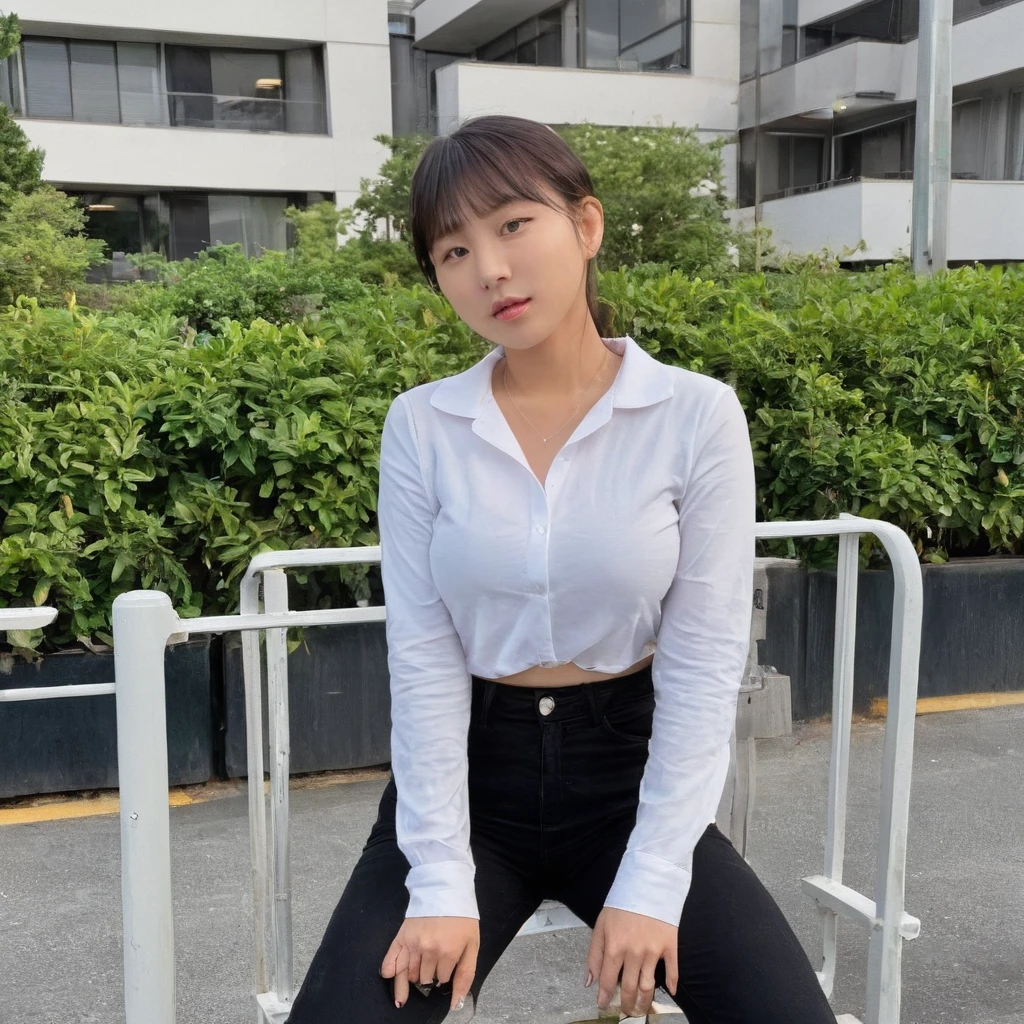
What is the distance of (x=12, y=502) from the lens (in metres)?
4.00

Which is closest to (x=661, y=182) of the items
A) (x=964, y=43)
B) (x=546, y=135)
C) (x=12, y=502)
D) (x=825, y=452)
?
(x=964, y=43)

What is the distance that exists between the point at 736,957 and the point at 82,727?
2784mm

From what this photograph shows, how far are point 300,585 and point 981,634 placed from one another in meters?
2.70

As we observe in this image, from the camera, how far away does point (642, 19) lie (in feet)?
80.6

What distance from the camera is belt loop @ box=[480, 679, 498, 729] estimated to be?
193 cm

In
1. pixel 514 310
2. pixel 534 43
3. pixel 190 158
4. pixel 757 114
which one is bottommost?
pixel 514 310

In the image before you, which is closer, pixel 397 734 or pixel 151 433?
pixel 397 734

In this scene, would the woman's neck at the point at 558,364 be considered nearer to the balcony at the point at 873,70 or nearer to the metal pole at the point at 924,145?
the metal pole at the point at 924,145

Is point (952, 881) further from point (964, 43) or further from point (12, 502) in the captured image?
point (964, 43)

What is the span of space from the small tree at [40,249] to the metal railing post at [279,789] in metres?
10.8

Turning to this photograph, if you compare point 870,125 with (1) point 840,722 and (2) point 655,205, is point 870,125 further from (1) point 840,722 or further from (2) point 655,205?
(1) point 840,722

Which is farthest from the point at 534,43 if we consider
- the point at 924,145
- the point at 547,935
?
the point at 547,935

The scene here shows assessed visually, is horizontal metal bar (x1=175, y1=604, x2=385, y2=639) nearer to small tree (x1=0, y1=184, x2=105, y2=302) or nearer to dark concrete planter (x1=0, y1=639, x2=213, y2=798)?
dark concrete planter (x1=0, y1=639, x2=213, y2=798)

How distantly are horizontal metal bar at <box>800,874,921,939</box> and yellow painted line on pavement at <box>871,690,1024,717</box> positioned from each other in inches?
87.9
